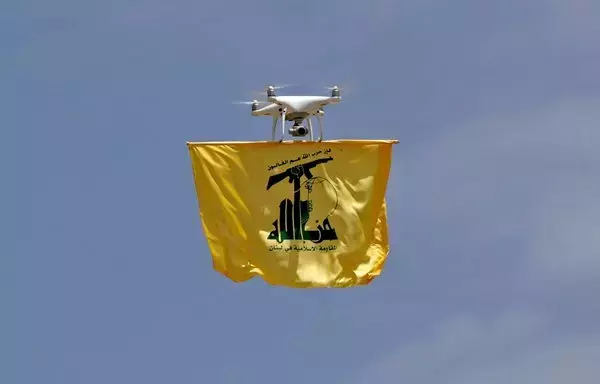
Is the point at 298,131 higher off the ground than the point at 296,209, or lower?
higher

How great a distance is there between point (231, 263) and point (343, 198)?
6194 mm

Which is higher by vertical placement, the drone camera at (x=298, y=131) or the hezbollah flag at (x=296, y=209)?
the drone camera at (x=298, y=131)

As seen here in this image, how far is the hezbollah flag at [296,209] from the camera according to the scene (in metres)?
118

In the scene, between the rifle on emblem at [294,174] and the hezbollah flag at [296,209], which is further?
the rifle on emblem at [294,174]

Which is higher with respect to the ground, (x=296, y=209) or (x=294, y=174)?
(x=294, y=174)

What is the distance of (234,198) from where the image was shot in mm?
118812

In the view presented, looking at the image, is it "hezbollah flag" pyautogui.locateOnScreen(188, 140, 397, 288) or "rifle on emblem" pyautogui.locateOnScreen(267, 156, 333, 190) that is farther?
"rifle on emblem" pyautogui.locateOnScreen(267, 156, 333, 190)

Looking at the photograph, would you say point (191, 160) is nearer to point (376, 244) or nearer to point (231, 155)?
point (231, 155)

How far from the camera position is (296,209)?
119 meters

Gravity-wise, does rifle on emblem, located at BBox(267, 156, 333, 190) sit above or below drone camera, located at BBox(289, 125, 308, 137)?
below

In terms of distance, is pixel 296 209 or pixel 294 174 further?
pixel 294 174

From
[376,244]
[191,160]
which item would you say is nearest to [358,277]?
[376,244]

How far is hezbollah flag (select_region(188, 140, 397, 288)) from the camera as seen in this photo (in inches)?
4633

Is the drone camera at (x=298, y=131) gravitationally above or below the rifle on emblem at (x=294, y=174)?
above
